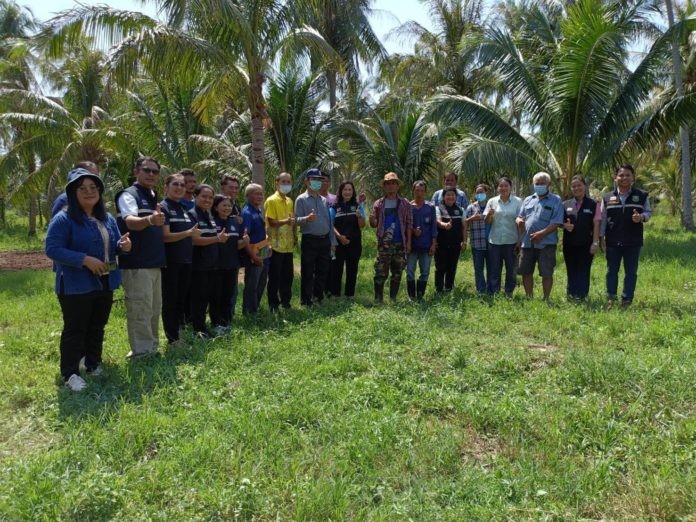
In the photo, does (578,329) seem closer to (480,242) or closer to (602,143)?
→ (480,242)

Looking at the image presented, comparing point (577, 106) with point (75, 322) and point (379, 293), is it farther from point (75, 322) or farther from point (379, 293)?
point (75, 322)

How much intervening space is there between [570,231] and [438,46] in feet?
48.4

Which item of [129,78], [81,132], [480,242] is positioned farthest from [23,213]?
[480,242]

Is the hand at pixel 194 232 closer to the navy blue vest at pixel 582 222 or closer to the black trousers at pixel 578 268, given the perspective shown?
the navy blue vest at pixel 582 222

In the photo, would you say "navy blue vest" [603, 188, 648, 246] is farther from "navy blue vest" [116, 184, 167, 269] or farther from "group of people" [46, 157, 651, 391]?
"navy blue vest" [116, 184, 167, 269]

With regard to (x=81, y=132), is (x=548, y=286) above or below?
below

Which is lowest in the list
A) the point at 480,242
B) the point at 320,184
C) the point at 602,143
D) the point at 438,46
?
the point at 480,242

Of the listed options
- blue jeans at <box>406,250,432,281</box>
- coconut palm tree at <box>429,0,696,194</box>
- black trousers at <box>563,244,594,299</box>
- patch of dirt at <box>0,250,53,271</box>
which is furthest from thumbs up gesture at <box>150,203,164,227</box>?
patch of dirt at <box>0,250,53,271</box>

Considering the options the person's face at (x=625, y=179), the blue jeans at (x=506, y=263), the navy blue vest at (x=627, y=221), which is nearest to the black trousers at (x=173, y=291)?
the blue jeans at (x=506, y=263)

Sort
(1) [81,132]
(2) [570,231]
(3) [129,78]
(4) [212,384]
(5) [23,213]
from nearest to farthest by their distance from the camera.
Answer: (4) [212,384]
(2) [570,231]
(3) [129,78]
(1) [81,132]
(5) [23,213]

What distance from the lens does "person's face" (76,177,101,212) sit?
421 centimetres

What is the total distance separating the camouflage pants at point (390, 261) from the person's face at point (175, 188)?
9.37 ft

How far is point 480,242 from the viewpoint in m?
7.55

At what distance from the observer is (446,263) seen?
7527 millimetres
